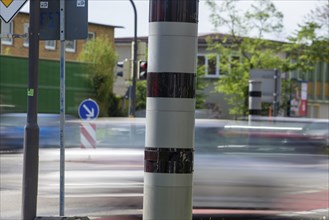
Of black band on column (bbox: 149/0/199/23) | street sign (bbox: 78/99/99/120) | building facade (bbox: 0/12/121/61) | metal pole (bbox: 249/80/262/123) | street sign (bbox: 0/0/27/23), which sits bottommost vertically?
street sign (bbox: 78/99/99/120)

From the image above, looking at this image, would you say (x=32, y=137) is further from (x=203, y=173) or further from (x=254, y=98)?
(x=254, y=98)

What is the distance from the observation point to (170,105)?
15.6 feet

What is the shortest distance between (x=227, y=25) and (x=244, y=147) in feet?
90.0

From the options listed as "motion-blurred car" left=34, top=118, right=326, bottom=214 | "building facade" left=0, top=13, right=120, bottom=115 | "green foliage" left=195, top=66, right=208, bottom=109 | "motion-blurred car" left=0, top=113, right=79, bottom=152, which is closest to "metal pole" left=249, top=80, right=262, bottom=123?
"motion-blurred car" left=34, top=118, right=326, bottom=214

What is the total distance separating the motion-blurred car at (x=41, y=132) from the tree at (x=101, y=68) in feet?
70.1

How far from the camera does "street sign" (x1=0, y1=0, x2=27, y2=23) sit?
320 inches

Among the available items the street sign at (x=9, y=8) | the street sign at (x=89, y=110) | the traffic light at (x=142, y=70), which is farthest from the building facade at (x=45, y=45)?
the street sign at (x=9, y=8)

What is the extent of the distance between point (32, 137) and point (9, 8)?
54.4 inches

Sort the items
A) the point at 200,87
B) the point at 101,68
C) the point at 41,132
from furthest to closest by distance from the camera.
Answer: the point at 200,87
the point at 101,68
the point at 41,132

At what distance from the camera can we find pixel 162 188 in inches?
190

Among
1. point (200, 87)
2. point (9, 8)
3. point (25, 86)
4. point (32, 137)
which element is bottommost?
point (200, 87)

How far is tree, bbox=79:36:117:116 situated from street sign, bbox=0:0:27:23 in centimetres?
4369

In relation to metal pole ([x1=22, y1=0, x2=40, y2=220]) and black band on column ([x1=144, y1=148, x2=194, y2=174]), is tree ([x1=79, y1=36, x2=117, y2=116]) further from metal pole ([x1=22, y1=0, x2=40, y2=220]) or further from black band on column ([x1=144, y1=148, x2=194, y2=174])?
black band on column ([x1=144, y1=148, x2=194, y2=174])

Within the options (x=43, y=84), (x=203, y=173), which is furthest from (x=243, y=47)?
(x=203, y=173)
